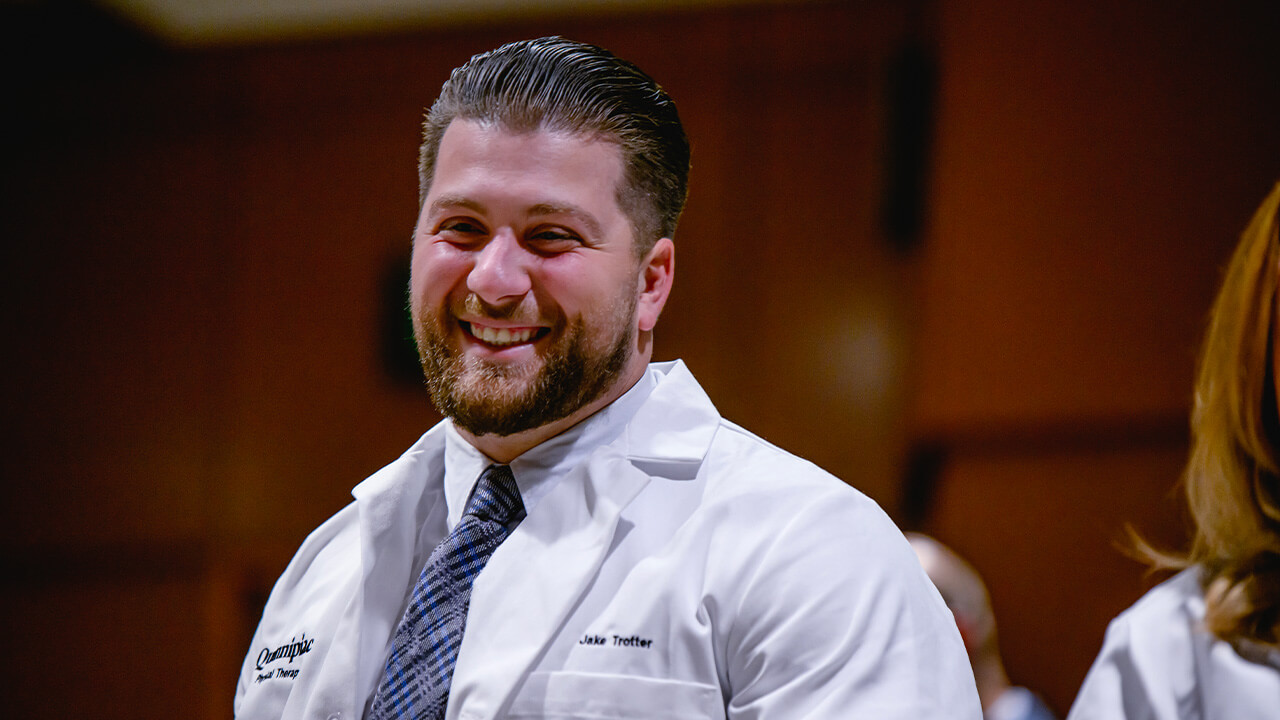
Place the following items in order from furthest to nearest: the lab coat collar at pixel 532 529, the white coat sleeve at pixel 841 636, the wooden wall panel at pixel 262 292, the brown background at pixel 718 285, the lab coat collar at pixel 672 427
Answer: the wooden wall panel at pixel 262 292, the brown background at pixel 718 285, the lab coat collar at pixel 672 427, the lab coat collar at pixel 532 529, the white coat sleeve at pixel 841 636

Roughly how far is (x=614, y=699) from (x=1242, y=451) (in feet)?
2.72

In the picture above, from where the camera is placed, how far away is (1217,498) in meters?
1.31

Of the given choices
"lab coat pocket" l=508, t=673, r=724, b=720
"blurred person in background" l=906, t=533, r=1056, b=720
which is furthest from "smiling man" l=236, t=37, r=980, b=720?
"blurred person in background" l=906, t=533, r=1056, b=720

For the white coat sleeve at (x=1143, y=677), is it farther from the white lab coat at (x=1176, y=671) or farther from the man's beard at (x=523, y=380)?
the man's beard at (x=523, y=380)

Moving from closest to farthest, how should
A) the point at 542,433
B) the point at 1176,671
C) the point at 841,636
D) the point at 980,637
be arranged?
the point at 841,636, the point at 542,433, the point at 1176,671, the point at 980,637

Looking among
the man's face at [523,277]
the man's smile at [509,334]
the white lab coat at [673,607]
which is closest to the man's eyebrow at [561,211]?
the man's face at [523,277]

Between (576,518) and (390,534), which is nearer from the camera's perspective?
(576,518)

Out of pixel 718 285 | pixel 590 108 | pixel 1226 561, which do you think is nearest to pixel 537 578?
pixel 590 108

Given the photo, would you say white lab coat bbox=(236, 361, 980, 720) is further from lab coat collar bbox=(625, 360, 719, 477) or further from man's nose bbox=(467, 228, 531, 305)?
man's nose bbox=(467, 228, 531, 305)

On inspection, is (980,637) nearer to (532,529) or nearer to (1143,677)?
(1143,677)

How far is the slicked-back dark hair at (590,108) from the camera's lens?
3.53 feet

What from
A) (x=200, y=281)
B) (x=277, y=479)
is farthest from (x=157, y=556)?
(x=200, y=281)

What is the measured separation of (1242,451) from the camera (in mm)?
1304

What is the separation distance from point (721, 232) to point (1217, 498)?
2.13m
